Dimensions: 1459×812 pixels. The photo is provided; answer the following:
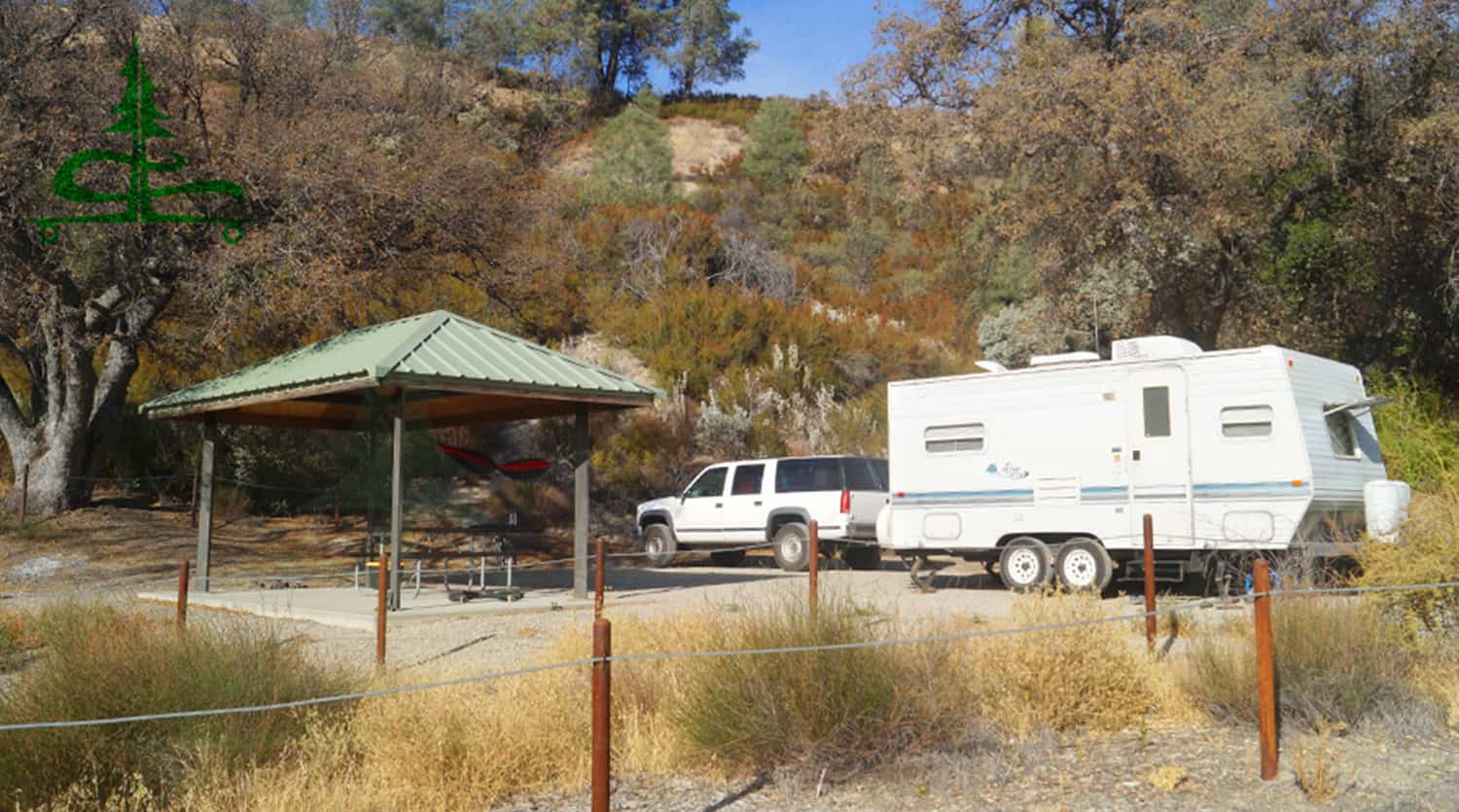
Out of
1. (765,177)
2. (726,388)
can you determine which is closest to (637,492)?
(726,388)

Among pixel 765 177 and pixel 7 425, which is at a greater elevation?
pixel 765 177

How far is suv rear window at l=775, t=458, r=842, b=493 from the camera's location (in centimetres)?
1814

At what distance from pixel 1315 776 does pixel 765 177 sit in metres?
48.2

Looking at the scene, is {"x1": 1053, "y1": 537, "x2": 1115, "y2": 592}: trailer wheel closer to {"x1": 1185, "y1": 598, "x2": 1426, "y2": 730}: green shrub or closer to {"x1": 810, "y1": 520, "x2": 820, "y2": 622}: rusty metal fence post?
{"x1": 810, "y1": 520, "x2": 820, "y2": 622}: rusty metal fence post

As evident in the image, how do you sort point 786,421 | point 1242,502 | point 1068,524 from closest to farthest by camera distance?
1. point 1242,502
2. point 1068,524
3. point 786,421

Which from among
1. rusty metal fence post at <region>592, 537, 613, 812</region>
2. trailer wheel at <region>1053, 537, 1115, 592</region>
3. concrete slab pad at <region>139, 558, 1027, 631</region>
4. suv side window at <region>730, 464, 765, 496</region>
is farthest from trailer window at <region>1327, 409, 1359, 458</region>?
rusty metal fence post at <region>592, 537, 613, 812</region>

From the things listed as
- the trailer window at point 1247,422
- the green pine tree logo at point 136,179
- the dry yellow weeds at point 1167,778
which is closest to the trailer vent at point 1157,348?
the trailer window at point 1247,422

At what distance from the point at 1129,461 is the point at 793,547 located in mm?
6413

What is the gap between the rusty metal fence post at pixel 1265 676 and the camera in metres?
5.88

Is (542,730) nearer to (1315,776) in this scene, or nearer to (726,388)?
(1315,776)

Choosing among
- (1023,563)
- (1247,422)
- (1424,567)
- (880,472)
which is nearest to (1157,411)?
(1247,422)

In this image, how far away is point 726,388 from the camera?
91.0ft

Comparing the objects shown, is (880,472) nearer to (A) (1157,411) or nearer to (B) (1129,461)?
(B) (1129,461)

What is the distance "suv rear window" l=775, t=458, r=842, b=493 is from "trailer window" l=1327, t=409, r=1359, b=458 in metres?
7.00
